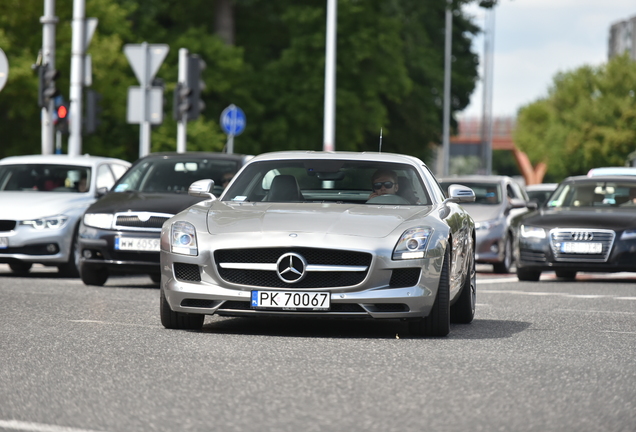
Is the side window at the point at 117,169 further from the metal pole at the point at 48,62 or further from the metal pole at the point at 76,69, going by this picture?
the metal pole at the point at 48,62

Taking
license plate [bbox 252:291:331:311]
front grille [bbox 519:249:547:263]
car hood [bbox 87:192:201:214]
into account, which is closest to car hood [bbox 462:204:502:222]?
front grille [bbox 519:249:547:263]

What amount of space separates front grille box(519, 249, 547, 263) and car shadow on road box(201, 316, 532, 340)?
6.92m

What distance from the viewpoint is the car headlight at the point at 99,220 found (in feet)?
49.9

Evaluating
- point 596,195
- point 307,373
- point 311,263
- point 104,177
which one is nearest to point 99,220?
point 104,177

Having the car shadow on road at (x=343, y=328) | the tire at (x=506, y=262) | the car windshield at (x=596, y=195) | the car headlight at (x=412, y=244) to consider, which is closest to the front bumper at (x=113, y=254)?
the car shadow on road at (x=343, y=328)

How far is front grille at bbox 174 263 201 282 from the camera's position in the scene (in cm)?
977

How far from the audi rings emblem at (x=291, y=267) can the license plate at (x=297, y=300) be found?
10cm

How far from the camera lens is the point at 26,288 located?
14367 millimetres

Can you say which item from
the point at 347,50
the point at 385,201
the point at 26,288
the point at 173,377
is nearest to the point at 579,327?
the point at 385,201

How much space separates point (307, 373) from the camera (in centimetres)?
780

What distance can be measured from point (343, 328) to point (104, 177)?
8.63 metres

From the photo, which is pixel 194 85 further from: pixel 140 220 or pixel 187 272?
pixel 187 272

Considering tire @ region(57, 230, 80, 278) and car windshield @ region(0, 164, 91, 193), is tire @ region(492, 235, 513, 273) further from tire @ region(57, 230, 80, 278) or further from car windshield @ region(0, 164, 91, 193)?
tire @ region(57, 230, 80, 278)

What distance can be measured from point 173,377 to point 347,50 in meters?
35.6
